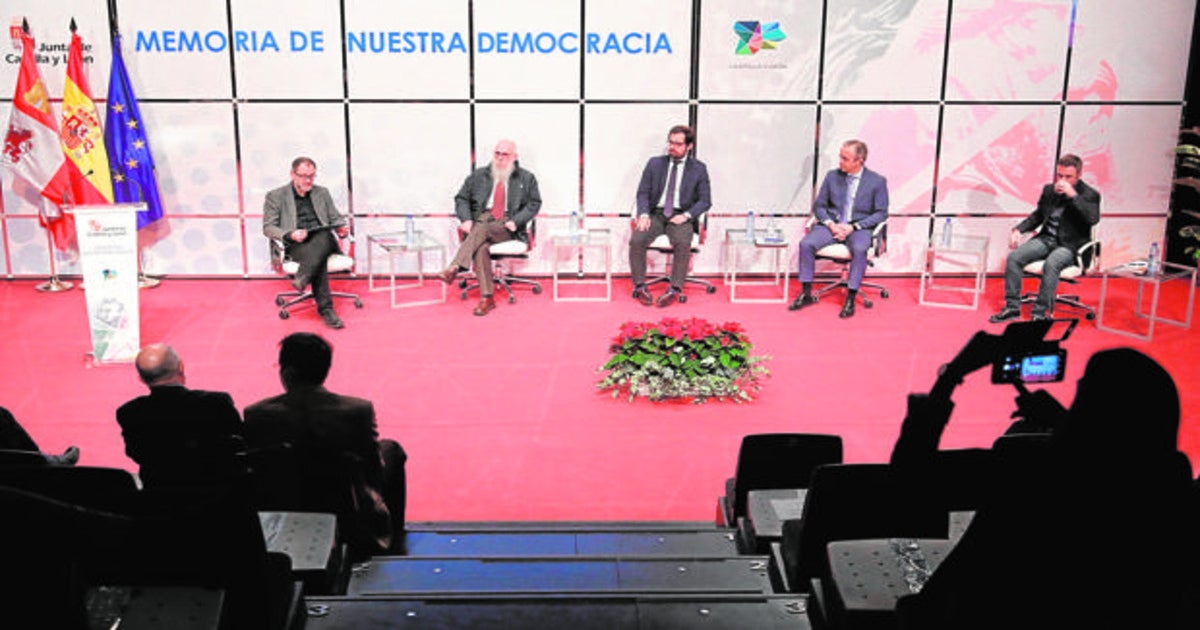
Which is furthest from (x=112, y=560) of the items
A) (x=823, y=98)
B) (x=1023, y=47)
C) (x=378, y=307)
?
(x=1023, y=47)

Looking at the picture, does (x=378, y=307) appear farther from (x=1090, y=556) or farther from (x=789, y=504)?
(x=1090, y=556)

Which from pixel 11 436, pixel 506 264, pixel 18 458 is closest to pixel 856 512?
pixel 18 458

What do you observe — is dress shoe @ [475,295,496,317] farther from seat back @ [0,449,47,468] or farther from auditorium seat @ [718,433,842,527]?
seat back @ [0,449,47,468]

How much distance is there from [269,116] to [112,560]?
7.21 m

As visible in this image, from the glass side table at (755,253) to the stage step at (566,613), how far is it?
6.18m

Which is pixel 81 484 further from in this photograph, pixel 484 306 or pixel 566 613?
pixel 484 306

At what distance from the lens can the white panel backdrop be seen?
9078mm

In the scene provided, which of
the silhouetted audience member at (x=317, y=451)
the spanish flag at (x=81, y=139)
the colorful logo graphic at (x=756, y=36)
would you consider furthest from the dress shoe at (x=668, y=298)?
the silhouetted audience member at (x=317, y=451)

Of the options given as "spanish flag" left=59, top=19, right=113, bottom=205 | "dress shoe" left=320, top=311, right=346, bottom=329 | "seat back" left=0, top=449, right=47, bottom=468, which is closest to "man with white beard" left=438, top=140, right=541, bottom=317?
"dress shoe" left=320, top=311, right=346, bottom=329

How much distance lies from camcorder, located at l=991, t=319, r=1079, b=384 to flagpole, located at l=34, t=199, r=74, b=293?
8.30m

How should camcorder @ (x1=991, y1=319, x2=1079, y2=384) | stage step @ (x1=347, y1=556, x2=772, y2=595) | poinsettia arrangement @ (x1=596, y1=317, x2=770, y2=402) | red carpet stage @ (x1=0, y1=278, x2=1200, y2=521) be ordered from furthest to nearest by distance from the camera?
poinsettia arrangement @ (x1=596, y1=317, x2=770, y2=402), red carpet stage @ (x1=0, y1=278, x2=1200, y2=521), stage step @ (x1=347, y1=556, x2=772, y2=595), camcorder @ (x1=991, y1=319, x2=1079, y2=384)

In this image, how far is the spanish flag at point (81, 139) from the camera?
28.2 feet

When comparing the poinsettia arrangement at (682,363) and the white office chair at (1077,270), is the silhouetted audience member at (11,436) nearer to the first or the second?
the poinsettia arrangement at (682,363)

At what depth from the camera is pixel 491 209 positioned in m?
8.95
